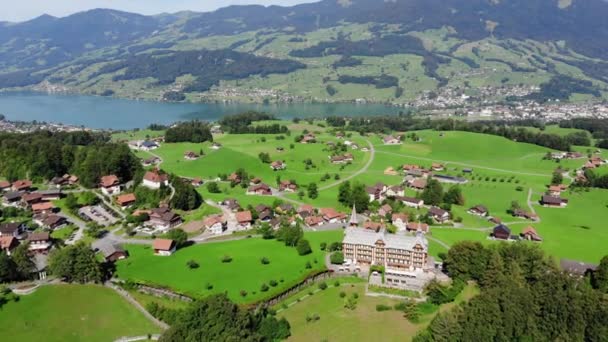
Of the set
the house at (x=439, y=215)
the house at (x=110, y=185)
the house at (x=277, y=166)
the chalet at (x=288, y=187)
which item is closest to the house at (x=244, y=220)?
the chalet at (x=288, y=187)

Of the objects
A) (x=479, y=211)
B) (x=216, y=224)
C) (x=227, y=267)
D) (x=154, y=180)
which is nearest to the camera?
(x=227, y=267)

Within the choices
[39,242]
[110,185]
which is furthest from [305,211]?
[39,242]

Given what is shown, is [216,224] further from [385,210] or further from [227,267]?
[385,210]

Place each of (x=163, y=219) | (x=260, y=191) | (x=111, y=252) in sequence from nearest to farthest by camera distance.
Answer: 1. (x=111, y=252)
2. (x=163, y=219)
3. (x=260, y=191)

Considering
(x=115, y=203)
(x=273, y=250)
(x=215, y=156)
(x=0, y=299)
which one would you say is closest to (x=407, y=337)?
(x=273, y=250)

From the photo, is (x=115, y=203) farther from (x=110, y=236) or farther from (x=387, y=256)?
(x=387, y=256)

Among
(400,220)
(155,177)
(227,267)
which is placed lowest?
(227,267)

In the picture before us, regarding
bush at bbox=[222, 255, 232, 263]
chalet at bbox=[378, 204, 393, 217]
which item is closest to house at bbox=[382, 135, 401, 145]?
chalet at bbox=[378, 204, 393, 217]
